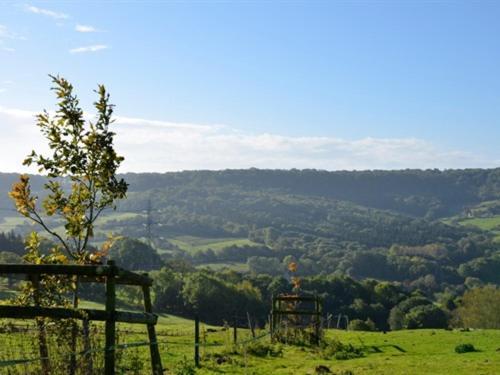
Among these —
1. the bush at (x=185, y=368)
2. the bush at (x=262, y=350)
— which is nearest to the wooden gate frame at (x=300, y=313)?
the bush at (x=262, y=350)

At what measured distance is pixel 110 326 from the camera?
965 centimetres

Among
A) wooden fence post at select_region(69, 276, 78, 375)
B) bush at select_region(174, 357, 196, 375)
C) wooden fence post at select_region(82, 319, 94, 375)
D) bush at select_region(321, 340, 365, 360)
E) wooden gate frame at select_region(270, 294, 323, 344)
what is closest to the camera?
wooden fence post at select_region(69, 276, 78, 375)

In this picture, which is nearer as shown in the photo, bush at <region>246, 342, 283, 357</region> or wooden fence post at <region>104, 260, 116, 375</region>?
wooden fence post at <region>104, 260, 116, 375</region>

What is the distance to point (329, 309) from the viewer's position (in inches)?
4444

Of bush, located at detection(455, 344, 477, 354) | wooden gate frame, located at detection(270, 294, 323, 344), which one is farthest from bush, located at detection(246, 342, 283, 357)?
bush, located at detection(455, 344, 477, 354)

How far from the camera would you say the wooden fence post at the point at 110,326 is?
9.43 m

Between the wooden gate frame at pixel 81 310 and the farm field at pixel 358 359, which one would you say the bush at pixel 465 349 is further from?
the wooden gate frame at pixel 81 310

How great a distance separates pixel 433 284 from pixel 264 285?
69936mm

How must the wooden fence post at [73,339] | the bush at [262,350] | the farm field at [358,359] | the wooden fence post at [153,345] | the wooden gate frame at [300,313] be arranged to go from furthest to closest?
the wooden gate frame at [300,313] < the bush at [262,350] < the farm field at [358,359] < the wooden fence post at [153,345] < the wooden fence post at [73,339]

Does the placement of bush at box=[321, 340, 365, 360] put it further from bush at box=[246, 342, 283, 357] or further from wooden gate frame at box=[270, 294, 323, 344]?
bush at box=[246, 342, 283, 357]

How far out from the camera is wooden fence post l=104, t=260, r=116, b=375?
943cm

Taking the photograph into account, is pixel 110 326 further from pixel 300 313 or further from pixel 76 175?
pixel 300 313

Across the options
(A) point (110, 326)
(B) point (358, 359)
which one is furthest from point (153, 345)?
(B) point (358, 359)

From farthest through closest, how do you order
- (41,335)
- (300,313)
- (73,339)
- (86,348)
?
1. (300,313)
2. (73,339)
3. (86,348)
4. (41,335)
